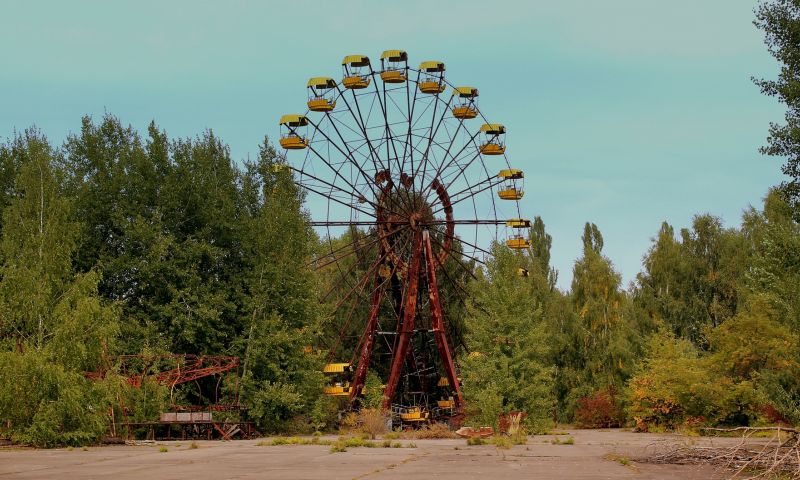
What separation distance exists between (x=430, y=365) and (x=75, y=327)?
2983cm

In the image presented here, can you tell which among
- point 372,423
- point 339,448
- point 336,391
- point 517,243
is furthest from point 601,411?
point 339,448

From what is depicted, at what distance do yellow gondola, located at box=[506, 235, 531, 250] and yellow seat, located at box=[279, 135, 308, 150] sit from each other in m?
11.0

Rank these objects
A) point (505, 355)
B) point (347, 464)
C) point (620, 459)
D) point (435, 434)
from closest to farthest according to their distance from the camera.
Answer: point (347, 464) → point (620, 459) → point (435, 434) → point (505, 355)

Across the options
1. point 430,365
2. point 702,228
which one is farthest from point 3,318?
point 702,228

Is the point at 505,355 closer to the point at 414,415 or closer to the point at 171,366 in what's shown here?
the point at 414,415

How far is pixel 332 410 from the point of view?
44.1 meters

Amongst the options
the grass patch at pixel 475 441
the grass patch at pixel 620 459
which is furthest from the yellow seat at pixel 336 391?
the grass patch at pixel 620 459

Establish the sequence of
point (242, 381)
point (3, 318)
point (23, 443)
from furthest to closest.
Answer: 1. point (242, 381)
2. point (3, 318)
3. point (23, 443)

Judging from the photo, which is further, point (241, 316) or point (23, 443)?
point (241, 316)

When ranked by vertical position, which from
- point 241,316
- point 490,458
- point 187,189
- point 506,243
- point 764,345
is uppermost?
point 187,189

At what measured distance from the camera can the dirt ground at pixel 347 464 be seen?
51.2ft

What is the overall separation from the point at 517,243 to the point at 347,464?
88.5ft

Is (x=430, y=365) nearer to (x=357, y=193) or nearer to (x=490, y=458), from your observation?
(x=357, y=193)

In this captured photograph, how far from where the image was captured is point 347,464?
60.5 ft
